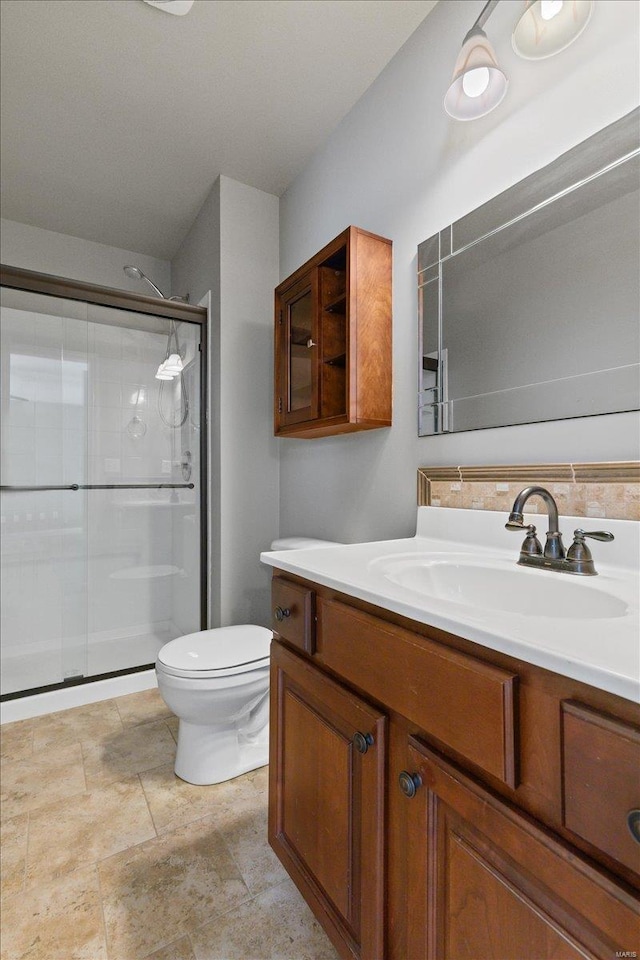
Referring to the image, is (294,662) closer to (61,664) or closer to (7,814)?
→ (7,814)

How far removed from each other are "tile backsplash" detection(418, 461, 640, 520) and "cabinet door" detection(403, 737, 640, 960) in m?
0.62

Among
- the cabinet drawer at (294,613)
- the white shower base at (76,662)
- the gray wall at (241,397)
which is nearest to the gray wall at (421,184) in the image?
the gray wall at (241,397)

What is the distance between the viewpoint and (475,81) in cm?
110

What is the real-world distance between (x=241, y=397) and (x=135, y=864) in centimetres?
184

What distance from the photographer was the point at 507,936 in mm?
530

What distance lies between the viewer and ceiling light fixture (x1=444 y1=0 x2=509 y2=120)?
3.48 feet

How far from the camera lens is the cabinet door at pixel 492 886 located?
0.45 meters

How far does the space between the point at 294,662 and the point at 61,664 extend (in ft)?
5.77

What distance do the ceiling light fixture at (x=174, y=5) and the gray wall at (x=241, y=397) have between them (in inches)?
A: 32.0

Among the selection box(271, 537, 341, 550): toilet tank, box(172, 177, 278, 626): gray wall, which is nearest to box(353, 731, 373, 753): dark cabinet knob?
box(271, 537, 341, 550): toilet tank

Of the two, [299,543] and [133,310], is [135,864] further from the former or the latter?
[133,310]

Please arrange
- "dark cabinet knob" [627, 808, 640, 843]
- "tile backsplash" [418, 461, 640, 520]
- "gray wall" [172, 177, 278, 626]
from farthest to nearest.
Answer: "gray wall" [172, 177, 278, 626], "tile backsplash" [418, 461, 640, 520], "dark cabinet knob" [627, 808, 640, 843]

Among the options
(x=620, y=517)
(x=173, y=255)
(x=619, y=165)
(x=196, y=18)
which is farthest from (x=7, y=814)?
(x=173, y=255)

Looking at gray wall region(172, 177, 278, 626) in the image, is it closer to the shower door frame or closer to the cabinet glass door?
the shower door frame
